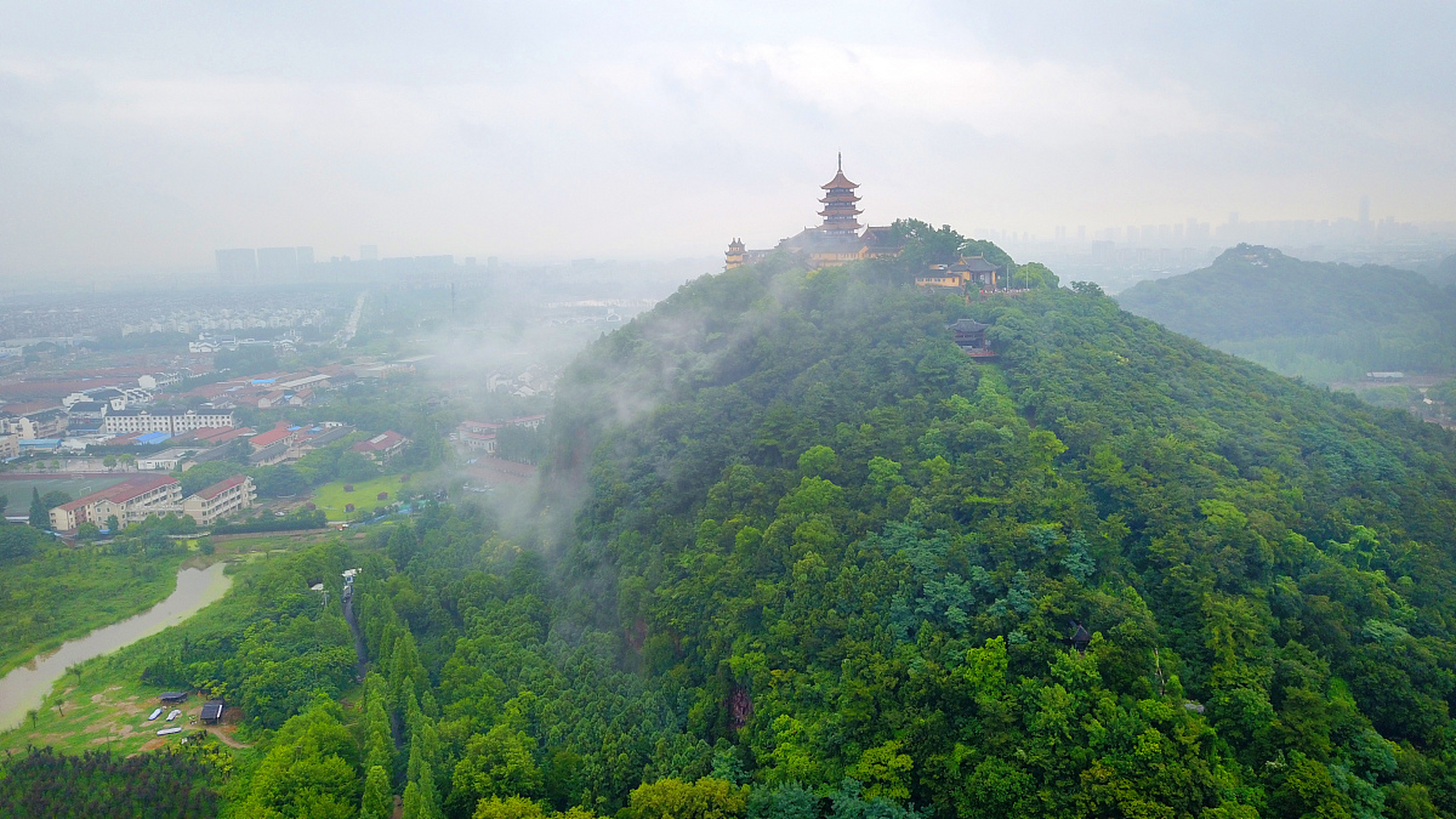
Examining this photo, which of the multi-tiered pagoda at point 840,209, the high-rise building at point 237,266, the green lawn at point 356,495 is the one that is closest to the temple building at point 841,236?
the multi-tiered pagoda at point 840,209

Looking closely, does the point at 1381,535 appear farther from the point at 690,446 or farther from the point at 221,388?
the point at 221,388

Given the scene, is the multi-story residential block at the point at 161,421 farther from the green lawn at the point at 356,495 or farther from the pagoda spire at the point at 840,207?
the pagoda spire at the point at 840,207

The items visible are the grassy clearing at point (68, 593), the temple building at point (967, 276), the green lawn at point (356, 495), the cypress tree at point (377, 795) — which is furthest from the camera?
the green lawn at point (356, 495)

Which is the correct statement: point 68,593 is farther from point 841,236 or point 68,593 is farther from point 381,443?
point 841,236

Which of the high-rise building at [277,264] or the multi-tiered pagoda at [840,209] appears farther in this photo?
the high-rise building at [277,264]

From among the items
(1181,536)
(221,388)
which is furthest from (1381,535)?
(221,388)

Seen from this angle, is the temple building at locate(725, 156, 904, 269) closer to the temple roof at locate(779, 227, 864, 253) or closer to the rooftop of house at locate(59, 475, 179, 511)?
the temple roof at locate(779, 227, 864, 253)
